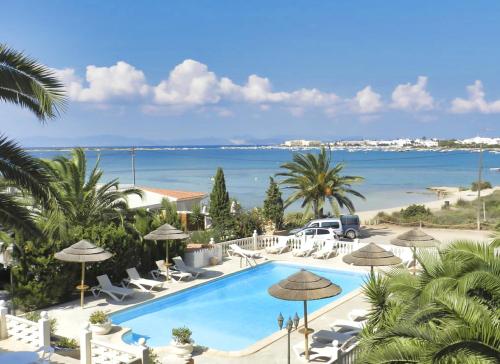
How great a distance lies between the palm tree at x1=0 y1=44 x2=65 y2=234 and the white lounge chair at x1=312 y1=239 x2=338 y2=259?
16.0 metres

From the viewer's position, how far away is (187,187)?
85875 mm

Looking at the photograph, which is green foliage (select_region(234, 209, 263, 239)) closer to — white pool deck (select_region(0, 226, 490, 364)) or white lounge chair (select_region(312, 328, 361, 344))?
white pool deck (select_region(0, 226, 490, 364))

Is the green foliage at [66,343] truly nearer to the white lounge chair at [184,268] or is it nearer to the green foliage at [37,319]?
the green foliage at [37,319]

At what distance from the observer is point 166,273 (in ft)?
60.7

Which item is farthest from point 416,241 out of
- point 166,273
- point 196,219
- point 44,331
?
point 196,219

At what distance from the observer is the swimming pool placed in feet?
44.9

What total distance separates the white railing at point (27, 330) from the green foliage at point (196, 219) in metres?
19.1

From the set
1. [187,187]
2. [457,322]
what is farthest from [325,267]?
[187,187]

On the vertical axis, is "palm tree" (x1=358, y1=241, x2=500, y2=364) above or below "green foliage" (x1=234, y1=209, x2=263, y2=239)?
above

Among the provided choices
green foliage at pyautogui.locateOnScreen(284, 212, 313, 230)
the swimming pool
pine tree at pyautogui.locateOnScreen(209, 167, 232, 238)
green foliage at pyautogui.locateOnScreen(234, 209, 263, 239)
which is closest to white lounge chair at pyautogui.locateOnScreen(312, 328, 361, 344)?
the swimming pool

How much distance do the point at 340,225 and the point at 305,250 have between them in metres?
3.58

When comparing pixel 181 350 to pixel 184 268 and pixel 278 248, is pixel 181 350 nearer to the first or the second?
pixel 184 268

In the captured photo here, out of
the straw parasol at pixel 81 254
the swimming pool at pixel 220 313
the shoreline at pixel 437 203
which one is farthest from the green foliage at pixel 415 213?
the straw parasol at pixel 81 254

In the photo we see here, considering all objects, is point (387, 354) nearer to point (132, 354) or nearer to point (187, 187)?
point (132, 354)
